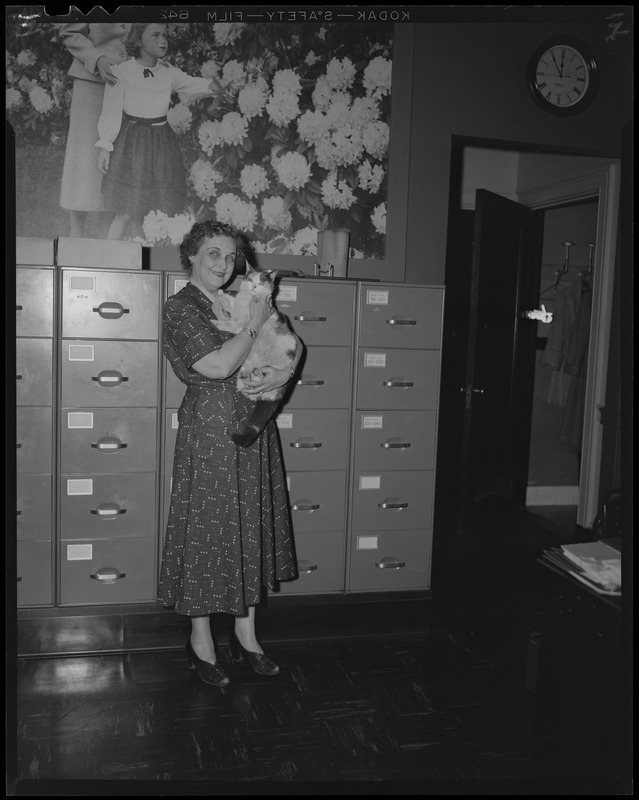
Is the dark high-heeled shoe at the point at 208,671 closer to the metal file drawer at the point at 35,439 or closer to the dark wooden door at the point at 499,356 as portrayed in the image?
→ the metal file drawer at the point at 35,439

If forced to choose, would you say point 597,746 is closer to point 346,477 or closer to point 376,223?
point 346,477

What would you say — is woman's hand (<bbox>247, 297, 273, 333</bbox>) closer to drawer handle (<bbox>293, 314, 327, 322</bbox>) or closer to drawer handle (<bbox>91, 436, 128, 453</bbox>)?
drawer handle (<bbox>293, 314, 327, 322</bbox>)

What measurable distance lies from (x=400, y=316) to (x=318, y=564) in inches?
43.9

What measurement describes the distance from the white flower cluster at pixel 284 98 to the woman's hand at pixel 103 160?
0.74 metres

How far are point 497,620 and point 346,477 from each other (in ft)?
3.23

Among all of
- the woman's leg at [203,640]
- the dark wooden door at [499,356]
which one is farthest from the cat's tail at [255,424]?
the dark wooden door at [499,356]

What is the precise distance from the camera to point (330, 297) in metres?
2.97

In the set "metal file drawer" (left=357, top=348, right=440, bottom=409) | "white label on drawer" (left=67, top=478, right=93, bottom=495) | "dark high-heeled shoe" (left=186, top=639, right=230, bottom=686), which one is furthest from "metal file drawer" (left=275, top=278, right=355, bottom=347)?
"dark high-heeled shoe" (left=186, top=639, right=230, bottom=686)

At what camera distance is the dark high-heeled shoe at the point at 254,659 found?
271 cm

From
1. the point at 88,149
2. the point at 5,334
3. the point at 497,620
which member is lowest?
the point at 497,620

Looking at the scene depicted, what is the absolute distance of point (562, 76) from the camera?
141 inches

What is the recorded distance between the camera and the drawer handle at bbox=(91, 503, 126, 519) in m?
2.82

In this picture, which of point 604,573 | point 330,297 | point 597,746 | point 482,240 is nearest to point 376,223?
point 330,297

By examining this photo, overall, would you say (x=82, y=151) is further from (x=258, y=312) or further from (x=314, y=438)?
(x=314, y=438)
